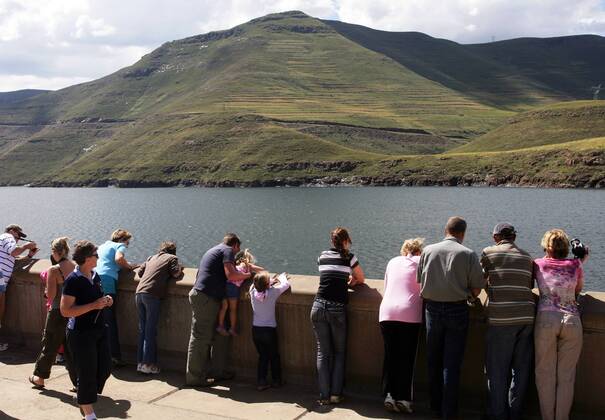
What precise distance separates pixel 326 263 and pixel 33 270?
553 centimetres

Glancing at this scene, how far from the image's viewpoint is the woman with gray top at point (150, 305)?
376 inches

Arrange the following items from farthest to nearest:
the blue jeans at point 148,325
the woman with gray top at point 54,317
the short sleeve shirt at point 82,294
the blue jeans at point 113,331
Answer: the blue jeans at point 113,331 < the blue jeans at point 148,325 < the woman with gray top at point 54,317 < the short sleeve shirt at point 82,294

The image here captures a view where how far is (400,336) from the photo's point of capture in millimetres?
7887

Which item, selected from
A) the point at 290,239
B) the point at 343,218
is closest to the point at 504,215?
the point at 343,218

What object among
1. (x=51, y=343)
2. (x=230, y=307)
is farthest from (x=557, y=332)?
(x=51, y=343)

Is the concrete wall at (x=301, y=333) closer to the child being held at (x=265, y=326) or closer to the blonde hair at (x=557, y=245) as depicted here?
the child being held at (x=265, y=326)

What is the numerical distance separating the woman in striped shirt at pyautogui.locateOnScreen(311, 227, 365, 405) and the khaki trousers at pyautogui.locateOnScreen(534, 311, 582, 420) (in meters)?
2.26

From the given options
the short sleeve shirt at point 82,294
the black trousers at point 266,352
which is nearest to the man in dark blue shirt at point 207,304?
the black trousers at point 266,352

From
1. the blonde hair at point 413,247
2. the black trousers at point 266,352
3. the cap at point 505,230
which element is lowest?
the black trousers at point 266,352

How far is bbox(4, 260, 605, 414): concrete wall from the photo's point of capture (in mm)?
7414

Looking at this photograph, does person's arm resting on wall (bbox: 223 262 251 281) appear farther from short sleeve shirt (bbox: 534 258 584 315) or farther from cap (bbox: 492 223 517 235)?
short sleeve shirt (bbox: 534 258 584 315)

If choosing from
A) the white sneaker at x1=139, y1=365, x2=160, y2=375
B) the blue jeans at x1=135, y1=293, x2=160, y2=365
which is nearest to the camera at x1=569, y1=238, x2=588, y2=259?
the blue jeans at x1=135, y1=293, x2=160, y2=365

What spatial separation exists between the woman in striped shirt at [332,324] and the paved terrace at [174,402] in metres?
0.29

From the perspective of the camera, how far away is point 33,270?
11.2 meters
